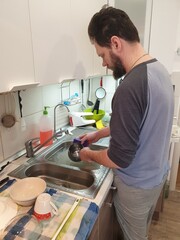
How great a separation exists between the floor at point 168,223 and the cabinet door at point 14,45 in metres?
1.73

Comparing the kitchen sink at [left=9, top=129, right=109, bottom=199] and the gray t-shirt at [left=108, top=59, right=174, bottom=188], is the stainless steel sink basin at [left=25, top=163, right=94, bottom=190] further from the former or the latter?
the gray t-shirt at [left=108, top=59, right=174, bottom=188]

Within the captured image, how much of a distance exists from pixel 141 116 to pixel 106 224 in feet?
2.30

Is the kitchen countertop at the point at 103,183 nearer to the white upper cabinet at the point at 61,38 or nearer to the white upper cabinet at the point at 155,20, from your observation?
the white upper cabinet at the point at 61,38

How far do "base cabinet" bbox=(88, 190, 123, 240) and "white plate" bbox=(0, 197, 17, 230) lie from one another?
0.34m

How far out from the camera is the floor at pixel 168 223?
1736 mm

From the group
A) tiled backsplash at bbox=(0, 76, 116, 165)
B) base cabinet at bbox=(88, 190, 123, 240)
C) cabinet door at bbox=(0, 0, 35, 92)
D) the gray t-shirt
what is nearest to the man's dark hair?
the gray t-shirt

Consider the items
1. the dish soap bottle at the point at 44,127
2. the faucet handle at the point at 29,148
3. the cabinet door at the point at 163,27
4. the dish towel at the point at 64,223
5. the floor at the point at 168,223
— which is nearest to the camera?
the dish towel at the point at 64,223

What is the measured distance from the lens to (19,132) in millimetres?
1278

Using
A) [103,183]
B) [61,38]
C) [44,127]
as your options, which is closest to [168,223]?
[103,183]

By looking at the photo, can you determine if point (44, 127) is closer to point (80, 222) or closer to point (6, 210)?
point (6, 210)

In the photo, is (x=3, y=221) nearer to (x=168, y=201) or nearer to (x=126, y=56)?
(x=126, y=56)

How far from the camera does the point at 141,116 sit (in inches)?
31.7

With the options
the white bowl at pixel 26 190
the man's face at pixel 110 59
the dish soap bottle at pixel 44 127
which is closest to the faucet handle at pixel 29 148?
the dish soap bottle at pixel 44 127

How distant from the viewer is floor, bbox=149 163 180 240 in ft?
5.70
